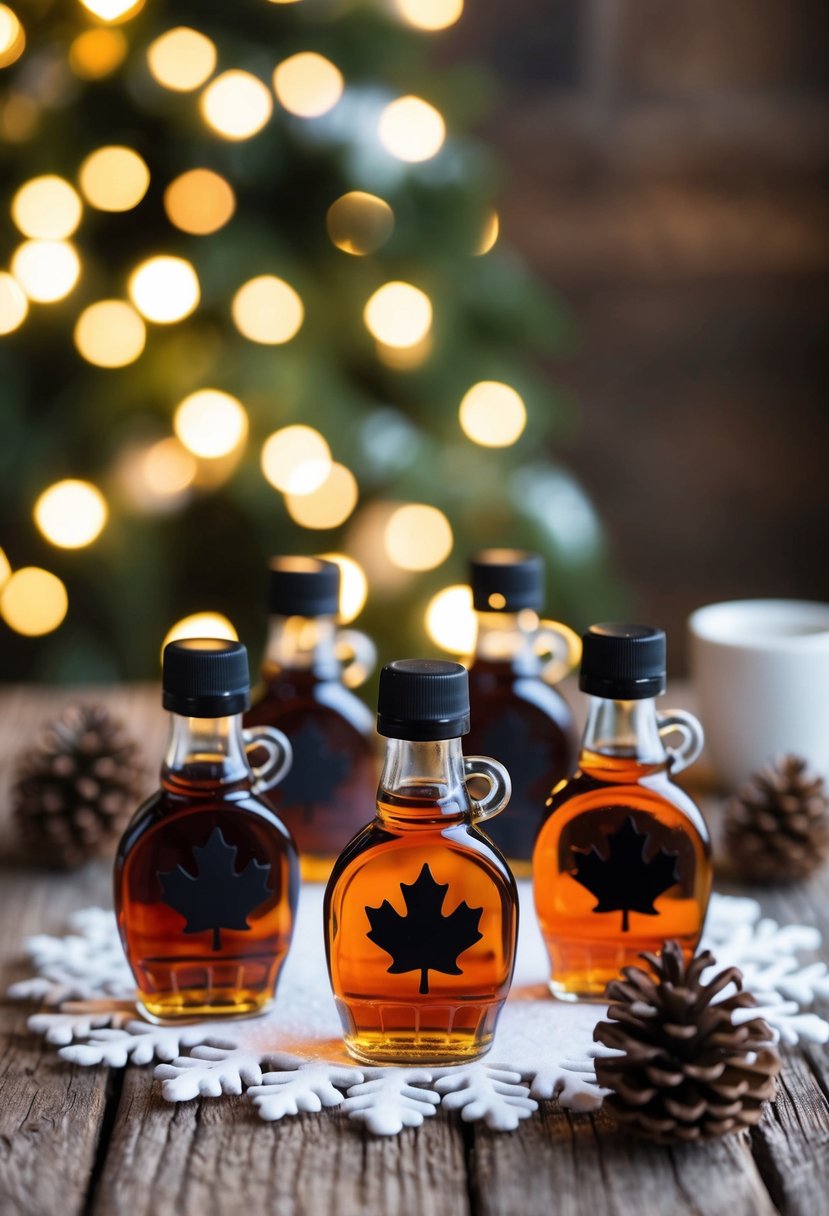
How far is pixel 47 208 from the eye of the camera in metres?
1.70

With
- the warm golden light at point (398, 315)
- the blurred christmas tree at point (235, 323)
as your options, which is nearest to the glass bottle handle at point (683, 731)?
the blurred christmas tree at point (235, 323)

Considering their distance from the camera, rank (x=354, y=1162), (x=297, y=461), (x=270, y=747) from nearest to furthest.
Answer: (x=354, y=1162)
(x=270, y=747)
(x=297, y=461)

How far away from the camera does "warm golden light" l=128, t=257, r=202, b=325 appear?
1.72 meters

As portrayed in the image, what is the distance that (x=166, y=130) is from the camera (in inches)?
67.4

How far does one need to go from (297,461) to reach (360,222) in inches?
12.2

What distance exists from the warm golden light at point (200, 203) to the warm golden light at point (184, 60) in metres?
0.11

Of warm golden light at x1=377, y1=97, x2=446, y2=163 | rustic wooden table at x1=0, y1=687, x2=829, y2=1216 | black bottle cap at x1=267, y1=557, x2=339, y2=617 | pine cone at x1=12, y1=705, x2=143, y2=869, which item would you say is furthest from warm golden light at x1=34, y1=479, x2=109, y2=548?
rustic wooden table at x1=0, y1=687, x2=829, y2=1216

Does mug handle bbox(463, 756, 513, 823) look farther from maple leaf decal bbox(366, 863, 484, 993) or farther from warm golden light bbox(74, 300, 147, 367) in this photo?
warm golden light bbox(74, 300, 147, 367)

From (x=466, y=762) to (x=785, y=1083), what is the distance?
23 cm

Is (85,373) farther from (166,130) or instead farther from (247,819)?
(247,819)

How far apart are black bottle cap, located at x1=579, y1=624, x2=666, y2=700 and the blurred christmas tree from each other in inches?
39.0

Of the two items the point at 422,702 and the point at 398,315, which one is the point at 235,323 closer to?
the point at 398,315

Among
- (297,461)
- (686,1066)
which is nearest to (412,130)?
(297,461)

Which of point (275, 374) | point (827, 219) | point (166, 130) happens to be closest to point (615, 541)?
point (827, 219)
